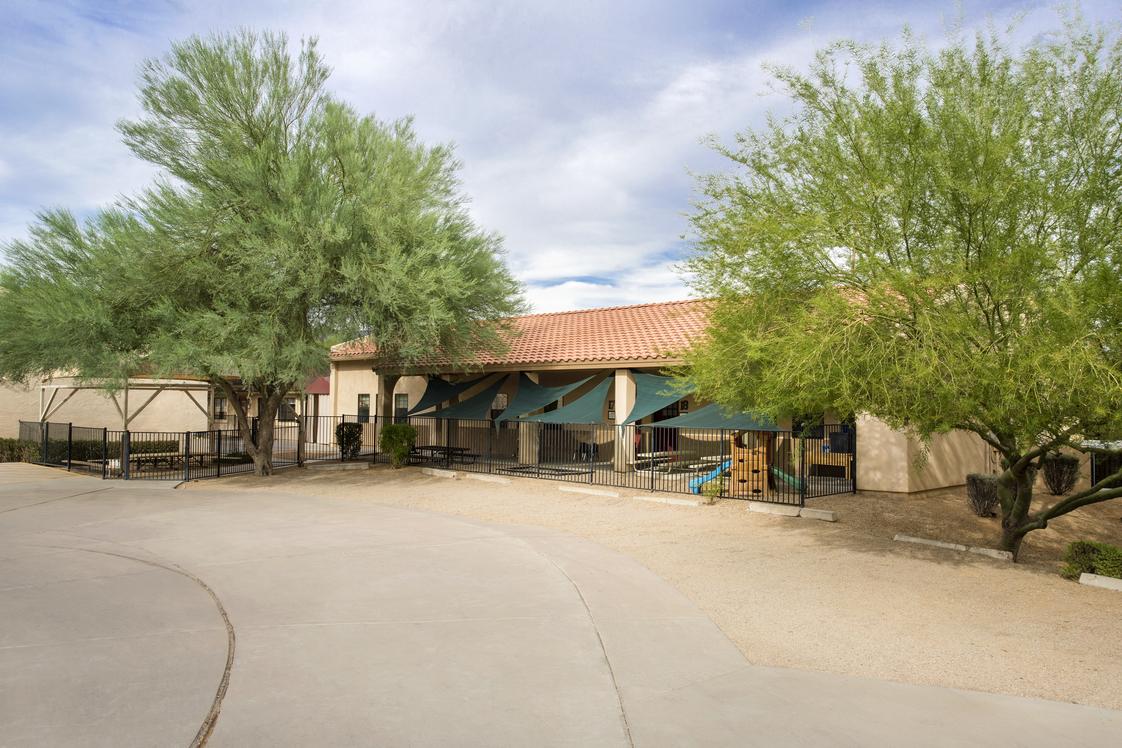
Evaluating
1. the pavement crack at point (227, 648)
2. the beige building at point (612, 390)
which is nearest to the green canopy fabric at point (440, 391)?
the beige building at point (612, 390)

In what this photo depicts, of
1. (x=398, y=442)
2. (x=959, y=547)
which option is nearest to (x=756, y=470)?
(x=959, y=547)

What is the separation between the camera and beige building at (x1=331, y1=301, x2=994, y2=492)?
54.1 ft

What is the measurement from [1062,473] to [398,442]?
16938 mm

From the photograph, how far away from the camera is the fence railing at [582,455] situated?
50.1 ft

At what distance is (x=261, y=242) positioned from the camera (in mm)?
15461

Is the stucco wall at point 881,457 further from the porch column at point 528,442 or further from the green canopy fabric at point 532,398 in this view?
the porch column at point 528,442

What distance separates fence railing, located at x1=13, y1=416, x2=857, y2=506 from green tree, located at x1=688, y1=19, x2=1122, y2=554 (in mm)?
3774

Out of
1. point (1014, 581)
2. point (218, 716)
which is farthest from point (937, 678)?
point (218, 716)

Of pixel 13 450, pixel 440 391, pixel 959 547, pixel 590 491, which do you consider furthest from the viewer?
pixel 440 391

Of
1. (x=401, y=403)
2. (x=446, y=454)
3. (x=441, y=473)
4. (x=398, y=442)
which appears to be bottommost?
(x=441, y=473)

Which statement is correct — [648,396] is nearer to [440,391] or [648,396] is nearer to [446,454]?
[446,454]

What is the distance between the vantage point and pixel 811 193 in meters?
9.64

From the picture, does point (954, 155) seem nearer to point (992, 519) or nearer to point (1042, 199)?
point (1042, 199)

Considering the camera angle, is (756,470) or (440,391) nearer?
(756,470)
